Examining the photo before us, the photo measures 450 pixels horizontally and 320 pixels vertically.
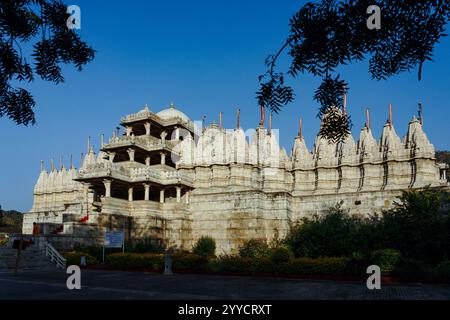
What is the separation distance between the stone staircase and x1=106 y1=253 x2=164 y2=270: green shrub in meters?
3.76

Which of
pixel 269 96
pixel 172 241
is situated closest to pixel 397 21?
pixel 269 96

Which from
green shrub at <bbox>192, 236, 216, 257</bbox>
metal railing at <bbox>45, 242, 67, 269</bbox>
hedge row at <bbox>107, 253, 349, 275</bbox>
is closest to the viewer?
hedge row at <bbox>107, 253, 349, 275</bbox>

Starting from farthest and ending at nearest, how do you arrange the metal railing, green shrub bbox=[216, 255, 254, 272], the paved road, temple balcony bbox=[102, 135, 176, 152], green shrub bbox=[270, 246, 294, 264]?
temple balcony bbox=[102, 135, 176, 152]
the metal railing
green shrub bbox=[216, 255, 254, 272]
green shrub bbox=[270, 246, 294, 264]
the paved road

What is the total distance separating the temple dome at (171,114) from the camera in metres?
49.8

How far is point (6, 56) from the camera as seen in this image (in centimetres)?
771

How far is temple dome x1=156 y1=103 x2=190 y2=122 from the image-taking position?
49750mm

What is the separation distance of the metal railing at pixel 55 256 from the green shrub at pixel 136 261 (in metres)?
2.96

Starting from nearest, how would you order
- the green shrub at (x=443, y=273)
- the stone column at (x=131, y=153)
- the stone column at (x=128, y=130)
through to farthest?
the green shrub at (x=443, y=273)
the stone column at (x=131, y=153)
the stone column at (x=128, y=130)

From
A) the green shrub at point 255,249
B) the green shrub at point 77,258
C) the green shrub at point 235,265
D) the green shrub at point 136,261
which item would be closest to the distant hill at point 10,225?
the green shrub at point 77,258

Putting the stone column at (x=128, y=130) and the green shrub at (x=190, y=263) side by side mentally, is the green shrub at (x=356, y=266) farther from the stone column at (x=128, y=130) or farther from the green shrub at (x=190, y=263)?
the stone column at (x=128, y=130)

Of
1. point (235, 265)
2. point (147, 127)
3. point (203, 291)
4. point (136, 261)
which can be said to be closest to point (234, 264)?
point (235, 265)

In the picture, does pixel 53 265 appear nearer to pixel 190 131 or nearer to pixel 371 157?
pixel 190 131

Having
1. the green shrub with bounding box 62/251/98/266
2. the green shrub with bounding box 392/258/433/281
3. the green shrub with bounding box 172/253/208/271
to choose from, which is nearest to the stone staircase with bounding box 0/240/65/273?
the green shrub with bounding box 62/251/98/266

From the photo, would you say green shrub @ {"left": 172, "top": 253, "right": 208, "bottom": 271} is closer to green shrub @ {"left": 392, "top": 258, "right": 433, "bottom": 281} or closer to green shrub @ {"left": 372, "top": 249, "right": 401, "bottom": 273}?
green shrub @ {"left": 372, "top": 249, "right": 401, "bottom": 273}
